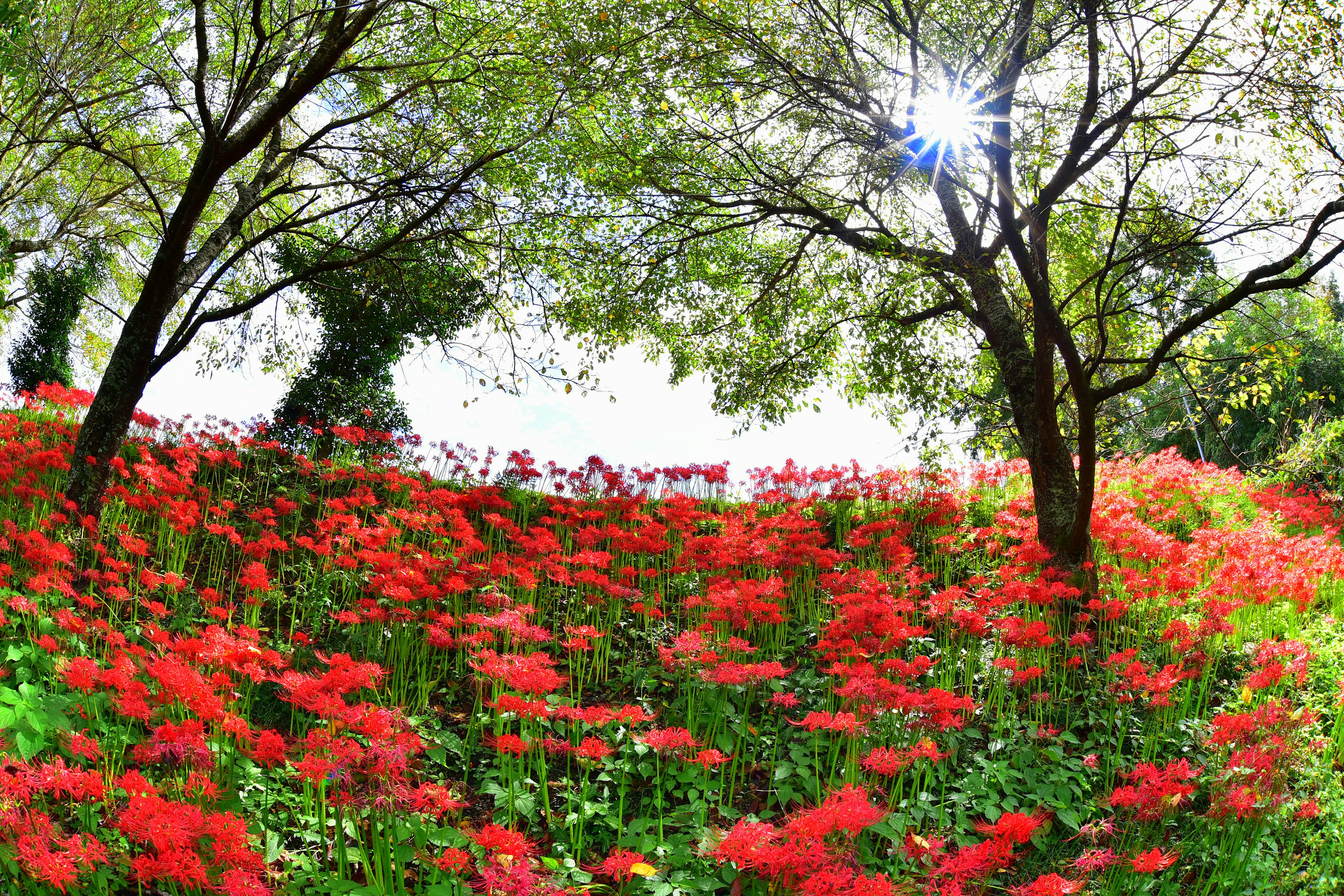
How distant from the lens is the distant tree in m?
11.7

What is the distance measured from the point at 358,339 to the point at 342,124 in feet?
17.1

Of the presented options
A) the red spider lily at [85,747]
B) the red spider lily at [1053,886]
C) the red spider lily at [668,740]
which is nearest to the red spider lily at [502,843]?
the red spider lily at [668,740]

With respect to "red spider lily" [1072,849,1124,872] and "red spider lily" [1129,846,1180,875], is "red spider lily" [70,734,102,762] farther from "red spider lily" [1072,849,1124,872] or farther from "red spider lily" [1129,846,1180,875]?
"red spider lily" [1129,846,1180,875]

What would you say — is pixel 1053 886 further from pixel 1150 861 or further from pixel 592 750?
pixel 592 750

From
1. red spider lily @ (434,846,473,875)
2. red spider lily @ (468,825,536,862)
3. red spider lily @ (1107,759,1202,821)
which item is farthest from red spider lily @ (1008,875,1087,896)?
red spider lily @ (434,846,473,875)

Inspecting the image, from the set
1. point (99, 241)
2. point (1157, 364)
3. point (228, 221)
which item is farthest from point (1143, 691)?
point (99, 241)

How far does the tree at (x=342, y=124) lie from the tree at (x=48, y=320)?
906 cm

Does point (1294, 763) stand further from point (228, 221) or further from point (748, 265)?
point (228, 221)

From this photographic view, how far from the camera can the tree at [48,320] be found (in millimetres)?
20406

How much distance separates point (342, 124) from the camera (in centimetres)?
1068

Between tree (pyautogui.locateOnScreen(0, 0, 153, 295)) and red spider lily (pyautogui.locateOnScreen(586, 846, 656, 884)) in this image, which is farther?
tree (pyautogui.locateOnScreen(0, 0, 153, 295))

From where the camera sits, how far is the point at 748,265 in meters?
13.0

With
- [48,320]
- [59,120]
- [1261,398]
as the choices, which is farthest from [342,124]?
[48,320]

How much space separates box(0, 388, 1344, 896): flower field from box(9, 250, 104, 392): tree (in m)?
12.5
